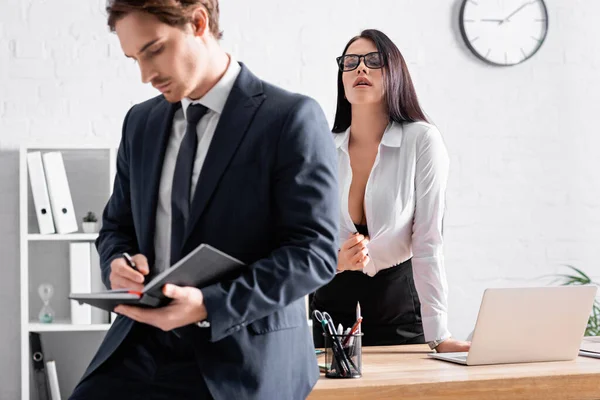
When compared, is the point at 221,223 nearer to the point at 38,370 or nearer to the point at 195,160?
the point at 195,160

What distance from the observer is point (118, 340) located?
1.39 m

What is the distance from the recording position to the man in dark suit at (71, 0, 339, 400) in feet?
4.31

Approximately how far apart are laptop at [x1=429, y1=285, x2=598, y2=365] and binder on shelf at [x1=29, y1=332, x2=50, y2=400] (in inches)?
89.7

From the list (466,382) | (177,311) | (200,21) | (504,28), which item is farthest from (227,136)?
(504,28)

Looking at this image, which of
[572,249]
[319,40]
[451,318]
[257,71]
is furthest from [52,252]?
[572,249]

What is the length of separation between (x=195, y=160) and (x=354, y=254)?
0.92 m

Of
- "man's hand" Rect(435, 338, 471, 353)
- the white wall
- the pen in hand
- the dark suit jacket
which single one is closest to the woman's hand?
"man's hand" Rect(435, 338, 471, 353)

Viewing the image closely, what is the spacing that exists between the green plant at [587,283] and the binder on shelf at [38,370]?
2467 mm

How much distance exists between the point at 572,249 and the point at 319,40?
1681 mm

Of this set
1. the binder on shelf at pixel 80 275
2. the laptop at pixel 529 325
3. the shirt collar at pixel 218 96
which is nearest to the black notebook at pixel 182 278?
the shirt collar at pixel 218 96

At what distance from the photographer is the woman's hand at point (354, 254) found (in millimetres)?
2246

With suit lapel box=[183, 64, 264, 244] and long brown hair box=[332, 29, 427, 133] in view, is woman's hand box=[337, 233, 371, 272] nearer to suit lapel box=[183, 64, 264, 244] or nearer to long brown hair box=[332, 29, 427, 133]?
long brown hair box=[332, 29, 427, 133]

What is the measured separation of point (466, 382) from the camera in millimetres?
1709

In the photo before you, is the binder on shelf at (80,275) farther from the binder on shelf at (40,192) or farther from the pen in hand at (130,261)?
the pen in hand at (130,261)
